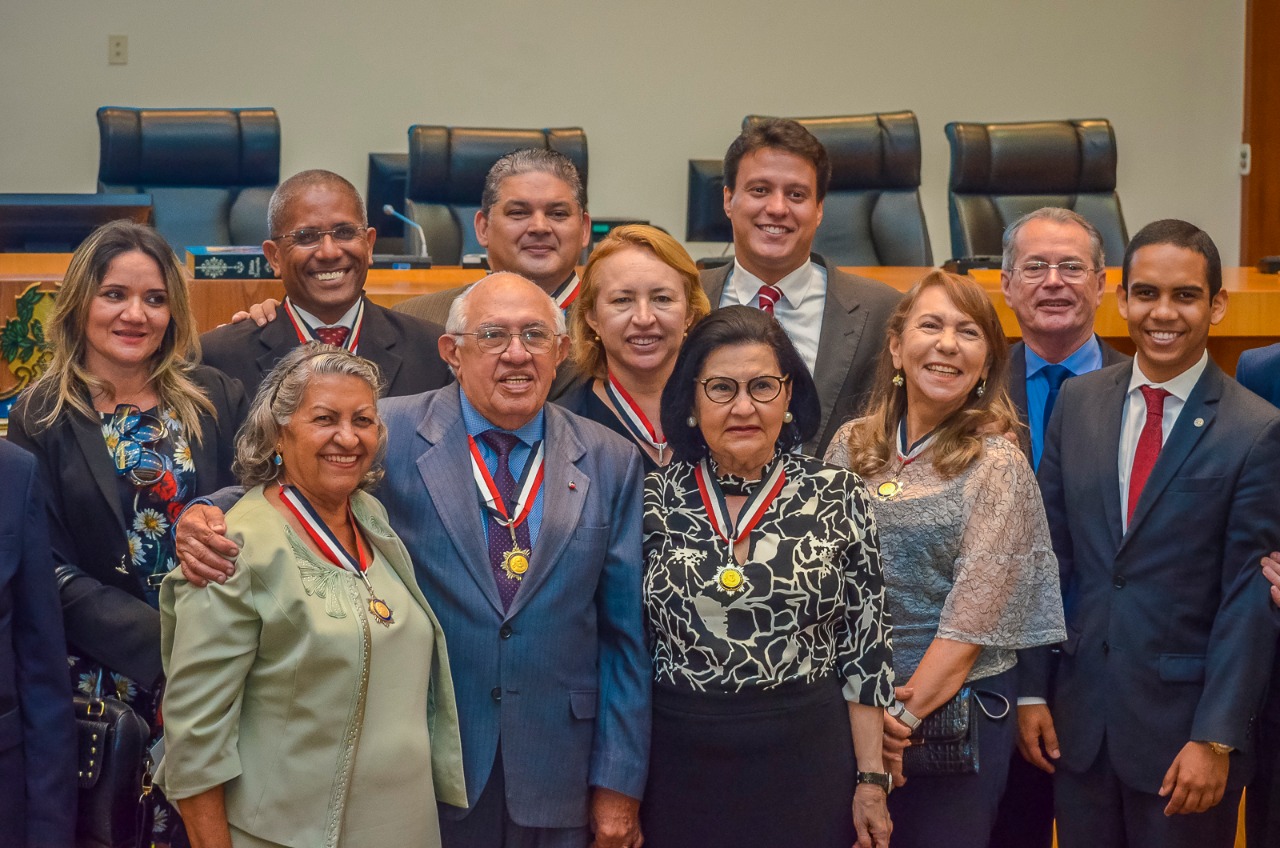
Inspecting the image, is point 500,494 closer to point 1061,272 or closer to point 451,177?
point 1061,272

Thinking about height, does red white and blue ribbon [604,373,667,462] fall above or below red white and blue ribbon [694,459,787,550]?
above

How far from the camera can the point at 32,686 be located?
2.17 meters

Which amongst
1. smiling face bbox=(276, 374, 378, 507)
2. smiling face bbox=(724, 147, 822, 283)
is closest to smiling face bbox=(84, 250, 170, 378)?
smiling face bbox=(276, 374, 378, 507)

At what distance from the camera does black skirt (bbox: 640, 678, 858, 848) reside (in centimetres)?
212

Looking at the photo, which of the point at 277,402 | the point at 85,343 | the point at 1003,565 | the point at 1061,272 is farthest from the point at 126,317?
the point at 1061,272

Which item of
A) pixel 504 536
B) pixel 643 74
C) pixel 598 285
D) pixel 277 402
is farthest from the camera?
pixel 643 74

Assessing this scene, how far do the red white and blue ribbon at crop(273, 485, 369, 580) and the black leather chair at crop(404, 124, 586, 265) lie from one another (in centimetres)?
364

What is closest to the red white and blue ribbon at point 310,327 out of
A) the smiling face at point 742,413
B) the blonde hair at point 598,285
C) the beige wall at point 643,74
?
the blonde hair at point 598,285

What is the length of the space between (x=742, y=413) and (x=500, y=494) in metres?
0.42

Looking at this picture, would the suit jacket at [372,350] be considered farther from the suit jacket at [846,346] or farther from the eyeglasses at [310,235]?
the suit jacket at [846,346]

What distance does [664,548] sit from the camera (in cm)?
220

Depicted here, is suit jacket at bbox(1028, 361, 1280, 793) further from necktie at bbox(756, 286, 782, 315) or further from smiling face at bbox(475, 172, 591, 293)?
smiling face at bbox(475, 172, 591, 293)

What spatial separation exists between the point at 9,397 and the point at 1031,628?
2270mm

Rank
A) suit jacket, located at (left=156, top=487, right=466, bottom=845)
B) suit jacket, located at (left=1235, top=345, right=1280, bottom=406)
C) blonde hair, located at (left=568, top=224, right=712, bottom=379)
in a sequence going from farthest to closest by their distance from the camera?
1. suit jacket, located at (left=1235, top=345, right=1280, bottom=406)
2. blonde hair, located at (left=568, top=224, right=712, bottom=379)
3. suit jacket, located at (left=156, top=487, right=466, bottom=845)
